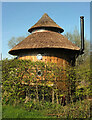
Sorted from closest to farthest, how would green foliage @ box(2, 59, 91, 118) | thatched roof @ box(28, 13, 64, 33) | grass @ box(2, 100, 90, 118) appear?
grass @ box(2, 100, 90, 118), green foliage @ box(2, 59, 91, 118), thatched roof @ box(28, 13, 64, 33)

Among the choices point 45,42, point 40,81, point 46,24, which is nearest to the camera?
point 40,81

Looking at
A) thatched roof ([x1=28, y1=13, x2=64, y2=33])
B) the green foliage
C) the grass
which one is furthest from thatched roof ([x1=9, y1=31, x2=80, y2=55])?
the grass

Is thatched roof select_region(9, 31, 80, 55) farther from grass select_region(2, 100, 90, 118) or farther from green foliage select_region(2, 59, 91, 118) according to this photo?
grass select_region(2, 100, 90, 118)

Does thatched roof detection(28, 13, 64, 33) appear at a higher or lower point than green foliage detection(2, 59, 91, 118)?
higher

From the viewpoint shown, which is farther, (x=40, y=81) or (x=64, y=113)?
(x=40, y=81)

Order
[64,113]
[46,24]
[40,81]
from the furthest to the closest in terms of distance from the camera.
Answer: [46,24] → [40,81] → [64,113]

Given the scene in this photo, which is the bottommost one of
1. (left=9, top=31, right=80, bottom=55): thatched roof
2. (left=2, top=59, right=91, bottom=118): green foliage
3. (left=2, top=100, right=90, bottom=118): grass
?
(left=2, top=100, right=90, bottom=118): grass

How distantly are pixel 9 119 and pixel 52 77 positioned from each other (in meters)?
2.68

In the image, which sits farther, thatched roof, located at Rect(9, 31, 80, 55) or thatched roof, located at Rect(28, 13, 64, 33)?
thatched roof, located at Rect(28, 13, 64, 33)

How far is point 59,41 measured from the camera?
9281 millimetres

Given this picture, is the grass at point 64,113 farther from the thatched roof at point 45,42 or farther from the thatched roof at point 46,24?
the thatched roof at point 46,24

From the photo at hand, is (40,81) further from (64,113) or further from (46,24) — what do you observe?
(46,24)

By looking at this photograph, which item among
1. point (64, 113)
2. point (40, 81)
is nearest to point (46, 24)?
point (40, 81)

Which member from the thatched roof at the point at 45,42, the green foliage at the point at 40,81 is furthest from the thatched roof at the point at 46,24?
the green foliage at the point at 40,81
